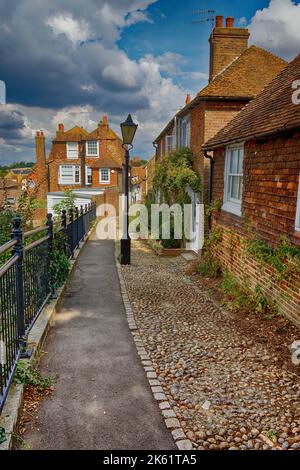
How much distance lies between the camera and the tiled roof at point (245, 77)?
35.2 ft

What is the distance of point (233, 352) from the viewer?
479 cm

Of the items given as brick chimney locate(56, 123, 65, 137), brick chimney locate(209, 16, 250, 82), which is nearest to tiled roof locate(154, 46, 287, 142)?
brick chimney locate(209, 16, 250, 82)

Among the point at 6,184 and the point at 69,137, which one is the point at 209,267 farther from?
the point at 69,137

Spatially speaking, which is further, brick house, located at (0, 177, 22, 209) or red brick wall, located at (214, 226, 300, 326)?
brick house, located at (0, 177, 22, 209)

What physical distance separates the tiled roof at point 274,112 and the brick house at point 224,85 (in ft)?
6.90

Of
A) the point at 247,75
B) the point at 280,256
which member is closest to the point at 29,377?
the point at 280,256

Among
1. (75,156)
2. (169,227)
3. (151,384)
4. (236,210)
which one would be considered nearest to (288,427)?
(151,384)

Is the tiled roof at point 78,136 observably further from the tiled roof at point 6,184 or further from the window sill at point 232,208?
the tiled roof at point 6,184

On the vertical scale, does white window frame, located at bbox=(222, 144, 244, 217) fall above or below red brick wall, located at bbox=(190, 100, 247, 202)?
below

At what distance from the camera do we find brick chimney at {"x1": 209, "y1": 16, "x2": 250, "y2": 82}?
12.5 meters

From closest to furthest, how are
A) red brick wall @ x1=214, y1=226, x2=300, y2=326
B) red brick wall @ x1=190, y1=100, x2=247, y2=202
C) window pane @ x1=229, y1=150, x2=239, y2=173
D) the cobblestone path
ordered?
the cobblestone path < red brick wall @ x1=214, y1=226, x2=300, y2=326 < window pane @ x1=229, y1=150, x2=239, y2=173 < red brick wall @ x1=190, y1=100, x2=247, y2=202

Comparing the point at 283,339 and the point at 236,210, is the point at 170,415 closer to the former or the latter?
the point at 283,339

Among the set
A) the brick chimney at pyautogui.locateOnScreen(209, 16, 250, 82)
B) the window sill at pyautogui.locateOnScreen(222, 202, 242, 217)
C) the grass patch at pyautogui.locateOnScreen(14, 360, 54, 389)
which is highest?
the brick chimney at pyautogui.locateOnScreen(209, 16, 250, 82)

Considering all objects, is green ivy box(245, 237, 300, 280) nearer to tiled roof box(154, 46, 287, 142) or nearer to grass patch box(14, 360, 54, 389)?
grass patch box(14, 360, 54, 389)
